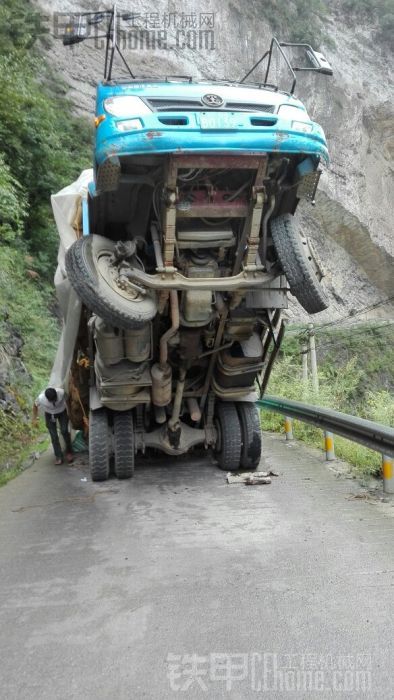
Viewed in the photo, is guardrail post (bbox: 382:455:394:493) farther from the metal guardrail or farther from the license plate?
the license plate

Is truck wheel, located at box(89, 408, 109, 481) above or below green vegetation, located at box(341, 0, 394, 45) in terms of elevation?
below

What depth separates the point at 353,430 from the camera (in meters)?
5.14

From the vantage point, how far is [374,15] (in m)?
39.3

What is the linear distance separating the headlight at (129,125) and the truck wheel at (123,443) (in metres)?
3.09

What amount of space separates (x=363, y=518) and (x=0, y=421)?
5.95 m

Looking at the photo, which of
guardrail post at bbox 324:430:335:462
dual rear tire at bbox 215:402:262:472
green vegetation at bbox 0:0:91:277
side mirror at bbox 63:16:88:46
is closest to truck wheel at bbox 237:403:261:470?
dual rear tire at bbox 215:402:262:472

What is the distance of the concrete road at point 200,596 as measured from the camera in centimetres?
220

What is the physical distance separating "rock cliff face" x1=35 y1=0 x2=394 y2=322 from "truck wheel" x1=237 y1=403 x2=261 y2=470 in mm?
23232

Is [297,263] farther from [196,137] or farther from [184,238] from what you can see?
[196,137]

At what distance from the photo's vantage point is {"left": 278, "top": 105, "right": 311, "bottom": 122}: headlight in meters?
4.16

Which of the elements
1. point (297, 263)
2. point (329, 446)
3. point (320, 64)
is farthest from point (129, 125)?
point (329, 446)

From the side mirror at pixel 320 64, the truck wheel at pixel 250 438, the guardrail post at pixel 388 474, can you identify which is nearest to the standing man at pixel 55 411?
the truck wheel at pixel 250 438

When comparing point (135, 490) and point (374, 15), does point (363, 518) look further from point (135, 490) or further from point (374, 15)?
point (374, 15)

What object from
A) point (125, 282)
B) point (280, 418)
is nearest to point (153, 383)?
point (125, 282)
